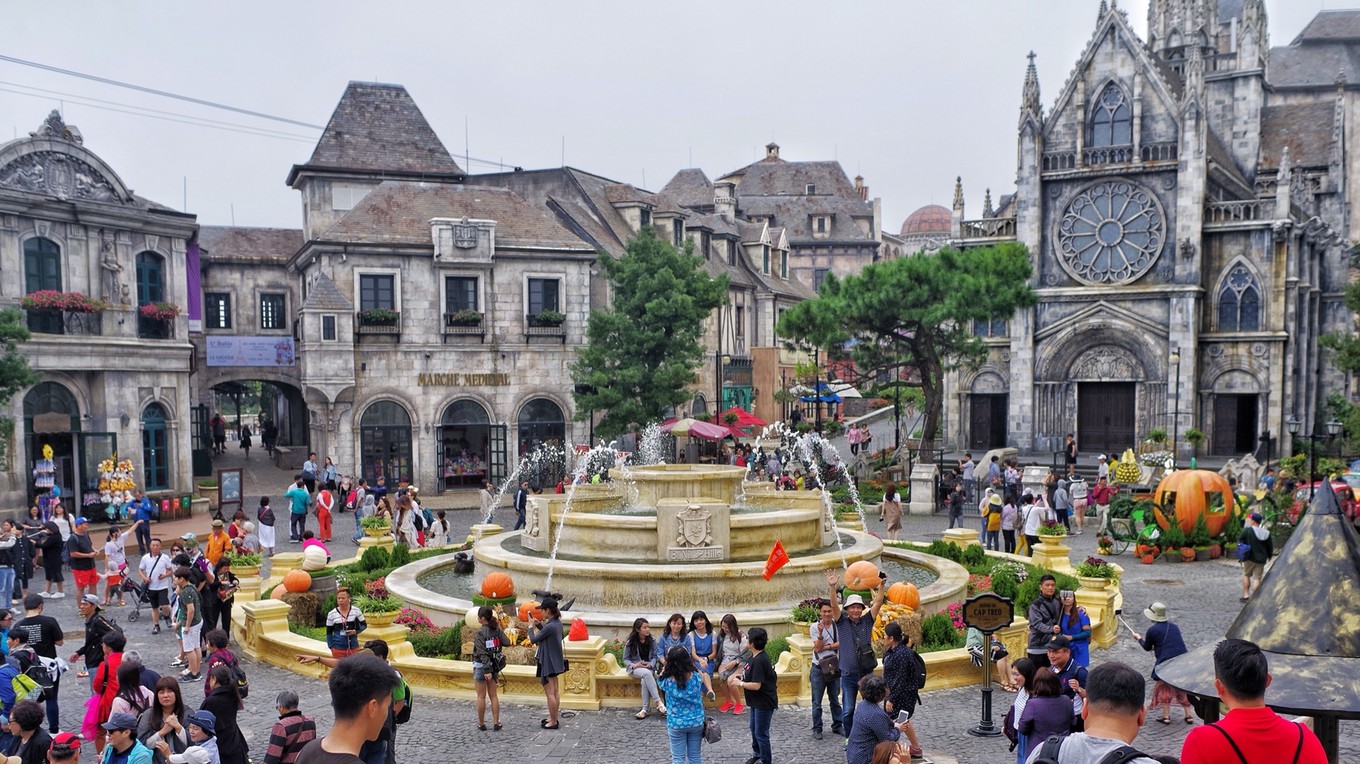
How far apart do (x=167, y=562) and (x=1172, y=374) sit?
121 feet

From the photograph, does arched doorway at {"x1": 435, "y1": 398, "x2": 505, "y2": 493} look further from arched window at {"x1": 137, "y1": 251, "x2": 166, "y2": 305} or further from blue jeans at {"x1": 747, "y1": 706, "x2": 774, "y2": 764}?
blue jeans at {"x1": 747, "y1": 706, "x2": 774, "y2": 764}

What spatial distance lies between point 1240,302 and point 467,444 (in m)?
30.6

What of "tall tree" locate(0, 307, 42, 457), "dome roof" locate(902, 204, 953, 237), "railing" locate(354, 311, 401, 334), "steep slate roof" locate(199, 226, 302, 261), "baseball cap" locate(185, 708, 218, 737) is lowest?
"baseball cap" locate(185, 708, 218, 737)

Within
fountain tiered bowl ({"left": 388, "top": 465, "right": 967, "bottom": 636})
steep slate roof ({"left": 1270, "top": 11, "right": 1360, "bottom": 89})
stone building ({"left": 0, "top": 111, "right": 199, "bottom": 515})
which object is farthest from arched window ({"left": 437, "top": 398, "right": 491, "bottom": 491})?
steep slate roof ({"left": 1270, "top": 11, "right": 1360, "bottom": 89})

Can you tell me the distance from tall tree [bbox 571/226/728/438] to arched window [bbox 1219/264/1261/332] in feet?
69.5

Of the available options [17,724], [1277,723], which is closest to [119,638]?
[17,724]

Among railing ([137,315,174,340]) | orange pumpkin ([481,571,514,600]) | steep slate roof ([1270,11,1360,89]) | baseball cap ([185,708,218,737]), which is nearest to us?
baseball cap ([185,708,218,737])

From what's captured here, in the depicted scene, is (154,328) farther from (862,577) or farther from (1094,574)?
(1094,574)

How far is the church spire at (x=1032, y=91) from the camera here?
144 feet

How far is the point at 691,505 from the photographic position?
16375 millimetres

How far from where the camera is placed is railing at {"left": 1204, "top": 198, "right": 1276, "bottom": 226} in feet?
133

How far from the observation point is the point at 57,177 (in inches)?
1137

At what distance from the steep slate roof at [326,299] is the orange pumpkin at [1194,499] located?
84.1 ft

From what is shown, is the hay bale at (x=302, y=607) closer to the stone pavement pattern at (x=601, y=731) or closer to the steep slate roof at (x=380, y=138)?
the stone pavement pattern at (x=601, y=731)
